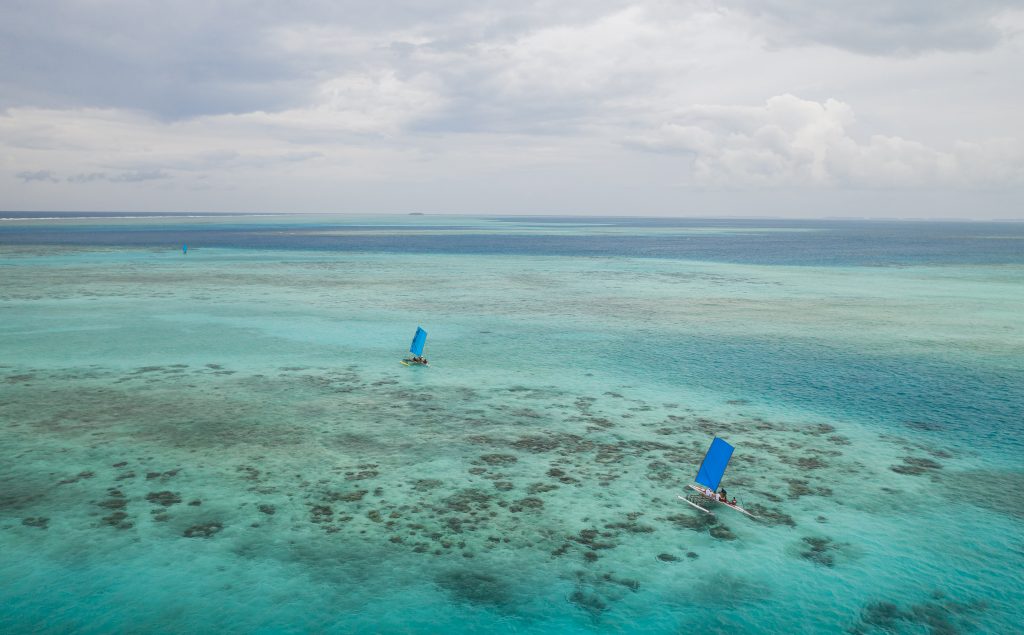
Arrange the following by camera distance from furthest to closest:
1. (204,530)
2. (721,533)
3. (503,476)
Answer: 1. (503,476)
2. (721,533)
3. (204,530)

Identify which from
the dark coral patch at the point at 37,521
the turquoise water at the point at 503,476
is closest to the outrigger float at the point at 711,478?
the turquoise water at the point at 503,476

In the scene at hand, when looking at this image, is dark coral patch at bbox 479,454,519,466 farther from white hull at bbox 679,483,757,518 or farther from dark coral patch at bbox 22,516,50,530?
dark coral patch at bbox 22,516,50,530

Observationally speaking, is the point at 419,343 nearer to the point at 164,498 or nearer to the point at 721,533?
the point at 164,498

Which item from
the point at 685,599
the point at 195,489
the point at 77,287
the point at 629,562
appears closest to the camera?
the point at 685,599

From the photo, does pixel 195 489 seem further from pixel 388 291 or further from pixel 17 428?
pixel 388 291

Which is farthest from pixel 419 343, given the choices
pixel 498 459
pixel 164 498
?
pixel 164 498

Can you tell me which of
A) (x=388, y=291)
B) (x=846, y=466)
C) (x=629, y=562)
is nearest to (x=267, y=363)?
(x=629, y=562)
